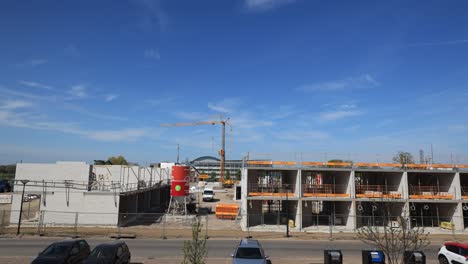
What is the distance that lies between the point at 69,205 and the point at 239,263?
2598 centimetres

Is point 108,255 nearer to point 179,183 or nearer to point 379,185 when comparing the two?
point 179,183

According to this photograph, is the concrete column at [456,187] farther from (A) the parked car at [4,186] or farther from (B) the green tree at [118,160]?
(B) the green tree at [118,160]

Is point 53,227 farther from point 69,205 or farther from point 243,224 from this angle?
point 243,224

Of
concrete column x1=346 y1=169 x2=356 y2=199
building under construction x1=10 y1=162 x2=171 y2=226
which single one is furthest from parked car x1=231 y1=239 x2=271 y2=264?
concrete column x1=346 y1=169 x2=356 y2=199

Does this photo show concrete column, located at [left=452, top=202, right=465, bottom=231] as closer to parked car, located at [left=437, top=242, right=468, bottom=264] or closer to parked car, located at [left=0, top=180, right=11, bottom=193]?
parked car, located at [left=437, top=242, right=468, bottom=264]

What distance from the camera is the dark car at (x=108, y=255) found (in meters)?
16.4

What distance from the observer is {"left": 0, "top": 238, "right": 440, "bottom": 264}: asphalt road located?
2156cm

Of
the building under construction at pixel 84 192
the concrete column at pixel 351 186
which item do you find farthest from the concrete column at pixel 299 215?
the building under construction at pixel 84 192

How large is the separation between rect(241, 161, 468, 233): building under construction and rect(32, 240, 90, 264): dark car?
20.2 meters

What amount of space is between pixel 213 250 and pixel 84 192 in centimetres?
1849

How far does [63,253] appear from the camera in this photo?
1681cm

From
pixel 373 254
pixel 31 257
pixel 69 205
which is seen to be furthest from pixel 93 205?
pixel 373 254

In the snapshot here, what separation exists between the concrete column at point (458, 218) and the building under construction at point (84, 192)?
118 feet

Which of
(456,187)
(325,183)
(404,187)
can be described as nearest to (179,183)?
(325,183)
